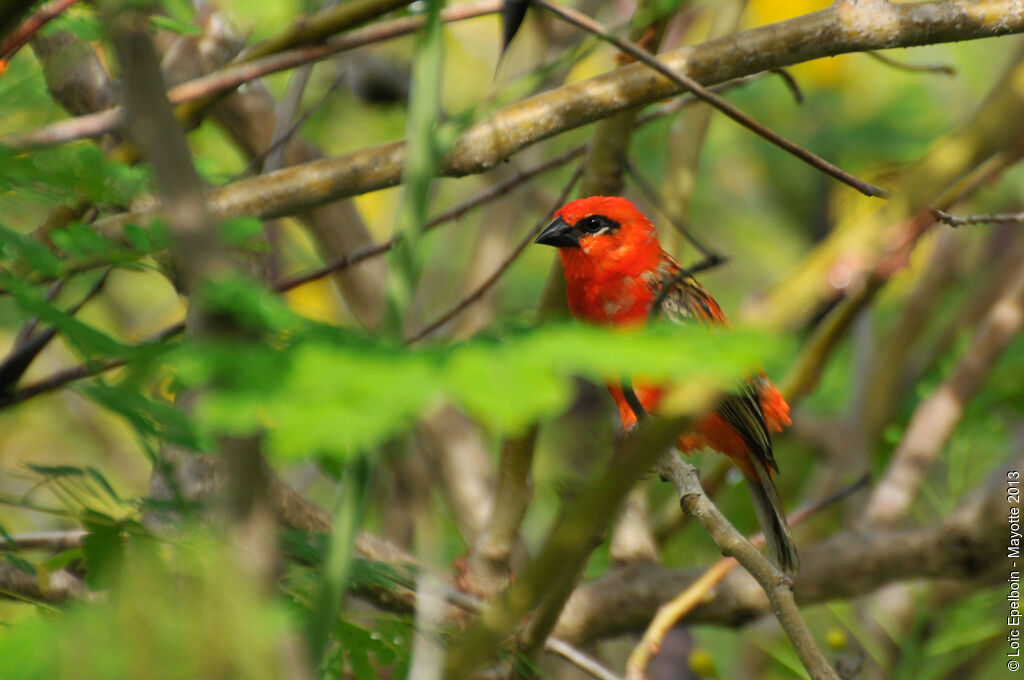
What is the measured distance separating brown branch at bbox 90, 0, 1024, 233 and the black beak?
131 cm

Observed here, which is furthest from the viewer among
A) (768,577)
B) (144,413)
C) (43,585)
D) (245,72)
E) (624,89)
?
(245,72)

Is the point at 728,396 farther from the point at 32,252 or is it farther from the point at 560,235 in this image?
the point at 32,252

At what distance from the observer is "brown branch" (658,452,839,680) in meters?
1.78

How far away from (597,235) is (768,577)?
2.03m

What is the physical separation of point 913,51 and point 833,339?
12.6 feet

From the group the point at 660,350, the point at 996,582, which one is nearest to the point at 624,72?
the point at 660,350

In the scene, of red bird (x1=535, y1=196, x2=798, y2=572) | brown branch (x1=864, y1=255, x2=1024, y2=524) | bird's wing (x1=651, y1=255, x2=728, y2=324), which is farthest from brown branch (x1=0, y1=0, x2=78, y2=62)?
brown branch (x1=864, y1=255, x2=1024, y2=524)

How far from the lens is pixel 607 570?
372cm

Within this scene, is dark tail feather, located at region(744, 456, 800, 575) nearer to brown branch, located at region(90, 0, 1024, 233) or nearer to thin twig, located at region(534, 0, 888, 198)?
thin twig, located at region(534, 0, 888, 198)

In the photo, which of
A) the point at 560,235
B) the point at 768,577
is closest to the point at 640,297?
the point at 560,235

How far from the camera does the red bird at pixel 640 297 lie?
3639 millimetres

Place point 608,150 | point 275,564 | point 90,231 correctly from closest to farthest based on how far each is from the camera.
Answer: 1. point 275,564
2. point 90,231
3. point 608,150

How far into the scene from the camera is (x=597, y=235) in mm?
3732

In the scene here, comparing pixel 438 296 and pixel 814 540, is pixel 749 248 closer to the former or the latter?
pixel 438 296
